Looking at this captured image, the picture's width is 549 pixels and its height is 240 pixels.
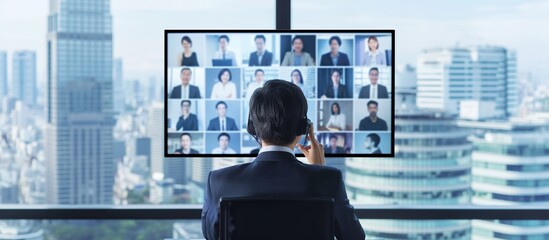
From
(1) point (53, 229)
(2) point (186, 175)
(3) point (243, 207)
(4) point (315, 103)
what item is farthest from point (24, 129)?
(3) point (243, 207)

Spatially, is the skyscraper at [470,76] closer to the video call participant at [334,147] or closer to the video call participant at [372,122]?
the video call participant at [372,122]

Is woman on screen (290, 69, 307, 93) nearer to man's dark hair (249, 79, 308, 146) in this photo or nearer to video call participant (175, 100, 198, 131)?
video call participant (175, 100, 198, 131)

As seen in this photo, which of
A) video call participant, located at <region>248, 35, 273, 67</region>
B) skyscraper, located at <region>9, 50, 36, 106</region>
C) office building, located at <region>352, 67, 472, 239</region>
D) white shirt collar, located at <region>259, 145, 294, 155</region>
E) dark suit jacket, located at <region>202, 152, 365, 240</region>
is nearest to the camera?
dark suit jacket, located at <region>202, 152, 365, 240</region>

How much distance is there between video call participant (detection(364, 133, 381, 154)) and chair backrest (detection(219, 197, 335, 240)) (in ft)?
4.21

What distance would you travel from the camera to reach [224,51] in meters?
3.29

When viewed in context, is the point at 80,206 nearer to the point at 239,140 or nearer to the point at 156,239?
the point at 156,239

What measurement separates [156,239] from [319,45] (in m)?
1.40

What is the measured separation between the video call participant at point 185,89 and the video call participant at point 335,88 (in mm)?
559

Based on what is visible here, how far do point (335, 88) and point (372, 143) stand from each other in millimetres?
291

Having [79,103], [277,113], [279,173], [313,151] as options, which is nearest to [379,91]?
[313,151]

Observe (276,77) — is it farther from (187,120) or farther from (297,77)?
→ (187,120)

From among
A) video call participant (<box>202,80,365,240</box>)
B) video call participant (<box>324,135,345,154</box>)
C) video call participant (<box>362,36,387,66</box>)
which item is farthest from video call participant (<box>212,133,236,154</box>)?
video call participant (<box>202,80,365,240</box>)

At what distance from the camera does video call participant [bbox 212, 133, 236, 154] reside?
3303 millimetres

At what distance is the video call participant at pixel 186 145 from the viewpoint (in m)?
3.30
